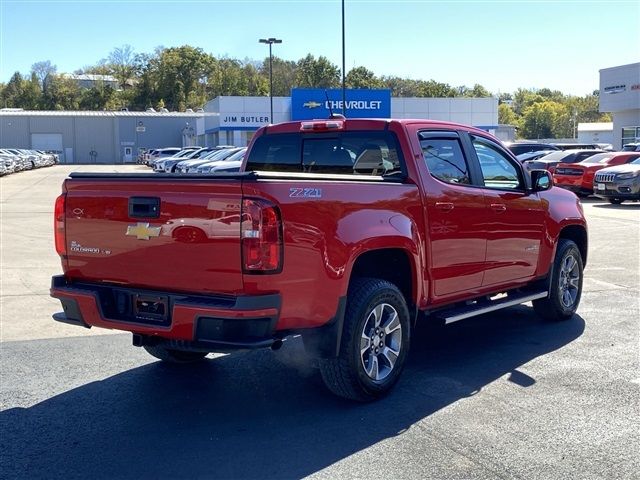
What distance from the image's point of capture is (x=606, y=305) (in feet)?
28.6

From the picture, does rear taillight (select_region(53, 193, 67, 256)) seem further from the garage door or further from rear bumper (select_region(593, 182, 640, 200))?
the garage door

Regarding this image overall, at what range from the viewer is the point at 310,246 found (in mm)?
4680

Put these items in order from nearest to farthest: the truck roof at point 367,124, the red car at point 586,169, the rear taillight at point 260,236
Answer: the rear taillight at point 260,236 → the truck roof at point 367,124 → the red car at point 586,169

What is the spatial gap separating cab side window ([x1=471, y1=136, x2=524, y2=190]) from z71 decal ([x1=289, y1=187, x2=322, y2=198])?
2376 millimetres

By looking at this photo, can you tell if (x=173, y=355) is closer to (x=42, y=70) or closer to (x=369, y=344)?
(x=369, y=344)

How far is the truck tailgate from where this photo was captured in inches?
178

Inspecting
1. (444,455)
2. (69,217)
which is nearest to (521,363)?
(444,455)

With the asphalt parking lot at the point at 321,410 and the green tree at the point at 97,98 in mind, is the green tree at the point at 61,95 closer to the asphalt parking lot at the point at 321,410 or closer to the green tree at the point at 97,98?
the green tree at the point at 97,98

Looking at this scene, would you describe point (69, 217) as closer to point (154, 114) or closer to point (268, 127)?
point (268, 127)

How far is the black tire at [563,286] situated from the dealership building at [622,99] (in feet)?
173

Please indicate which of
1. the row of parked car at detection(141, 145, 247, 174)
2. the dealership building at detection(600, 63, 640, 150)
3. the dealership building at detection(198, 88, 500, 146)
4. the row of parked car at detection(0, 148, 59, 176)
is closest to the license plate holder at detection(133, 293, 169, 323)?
the row of parked car at detection(141, 145, 247, 174)

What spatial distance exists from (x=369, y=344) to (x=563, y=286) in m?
3.45

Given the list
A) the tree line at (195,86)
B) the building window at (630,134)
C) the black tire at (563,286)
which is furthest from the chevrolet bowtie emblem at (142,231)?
the tree line at (195,86)

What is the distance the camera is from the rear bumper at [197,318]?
4.45 meters
